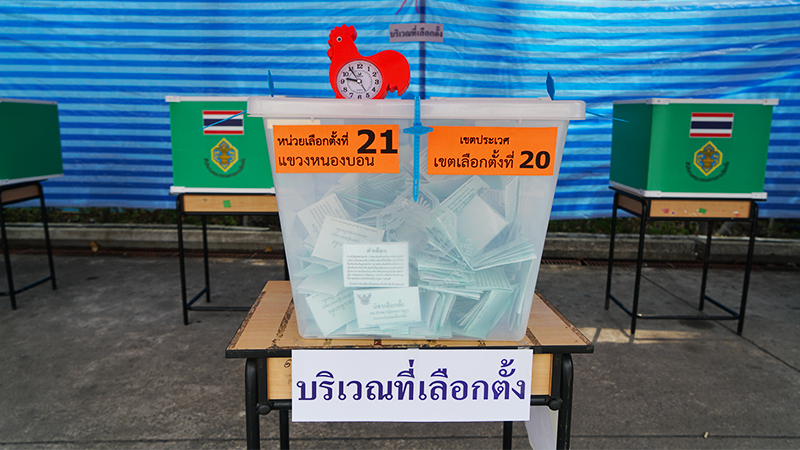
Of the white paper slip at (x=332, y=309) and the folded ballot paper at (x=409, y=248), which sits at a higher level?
the folded ballot paper at (x=409, y=248)

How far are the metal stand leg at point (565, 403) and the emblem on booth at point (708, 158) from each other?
2.32 meters

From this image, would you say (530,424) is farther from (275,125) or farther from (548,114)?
(275,125)

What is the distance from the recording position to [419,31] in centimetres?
391

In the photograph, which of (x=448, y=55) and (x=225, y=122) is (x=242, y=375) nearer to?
(x=225, y=122)

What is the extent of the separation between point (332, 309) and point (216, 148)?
2.14 metres

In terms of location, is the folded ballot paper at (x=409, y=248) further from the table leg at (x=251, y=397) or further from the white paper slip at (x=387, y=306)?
the table leg at (x=251, y=397)

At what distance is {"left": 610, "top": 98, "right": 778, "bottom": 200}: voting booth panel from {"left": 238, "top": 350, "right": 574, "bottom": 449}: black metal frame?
2.17 metres

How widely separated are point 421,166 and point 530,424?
0.83 metres

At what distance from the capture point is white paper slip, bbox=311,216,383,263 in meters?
0.97

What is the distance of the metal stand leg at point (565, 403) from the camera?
1.09 meters

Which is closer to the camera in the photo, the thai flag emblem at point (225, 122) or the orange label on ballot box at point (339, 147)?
the orange label on ballot box at point (339, 147)

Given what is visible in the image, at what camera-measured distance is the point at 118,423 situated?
217cm

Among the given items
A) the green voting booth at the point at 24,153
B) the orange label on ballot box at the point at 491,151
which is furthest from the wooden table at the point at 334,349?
the green voting booth at the point at 24,153

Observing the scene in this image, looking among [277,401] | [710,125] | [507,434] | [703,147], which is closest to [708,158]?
[703,147]
